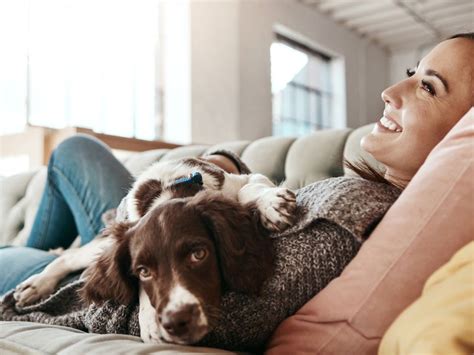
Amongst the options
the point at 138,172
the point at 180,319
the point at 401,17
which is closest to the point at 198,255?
the point at 180,319

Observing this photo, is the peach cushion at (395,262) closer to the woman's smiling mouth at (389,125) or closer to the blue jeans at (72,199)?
the woman's smiling mouth at (389,125)

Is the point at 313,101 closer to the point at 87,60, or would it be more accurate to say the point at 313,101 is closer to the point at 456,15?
the point at 456,15

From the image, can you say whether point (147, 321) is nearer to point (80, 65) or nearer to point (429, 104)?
point (429, 104)

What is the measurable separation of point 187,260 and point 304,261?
21 centimetres

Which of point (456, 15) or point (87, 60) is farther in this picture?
point (456, 15)

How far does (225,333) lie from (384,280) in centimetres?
30

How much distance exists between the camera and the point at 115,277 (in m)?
1.11

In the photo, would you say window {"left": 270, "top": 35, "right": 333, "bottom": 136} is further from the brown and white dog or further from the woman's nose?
the brown and white dog

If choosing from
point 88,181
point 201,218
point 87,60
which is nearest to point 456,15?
point 87,60

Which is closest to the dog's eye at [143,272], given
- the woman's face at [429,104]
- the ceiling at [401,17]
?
the woman's face at [429,104]

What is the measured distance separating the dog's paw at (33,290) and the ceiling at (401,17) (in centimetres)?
693

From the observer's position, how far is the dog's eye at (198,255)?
101cm

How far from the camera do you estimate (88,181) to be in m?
2.21

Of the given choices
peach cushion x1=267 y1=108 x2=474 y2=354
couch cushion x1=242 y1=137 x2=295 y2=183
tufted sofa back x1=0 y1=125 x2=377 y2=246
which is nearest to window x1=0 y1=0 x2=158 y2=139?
tufted sofa back x1=0 y1=125 x2=377 y2=246
